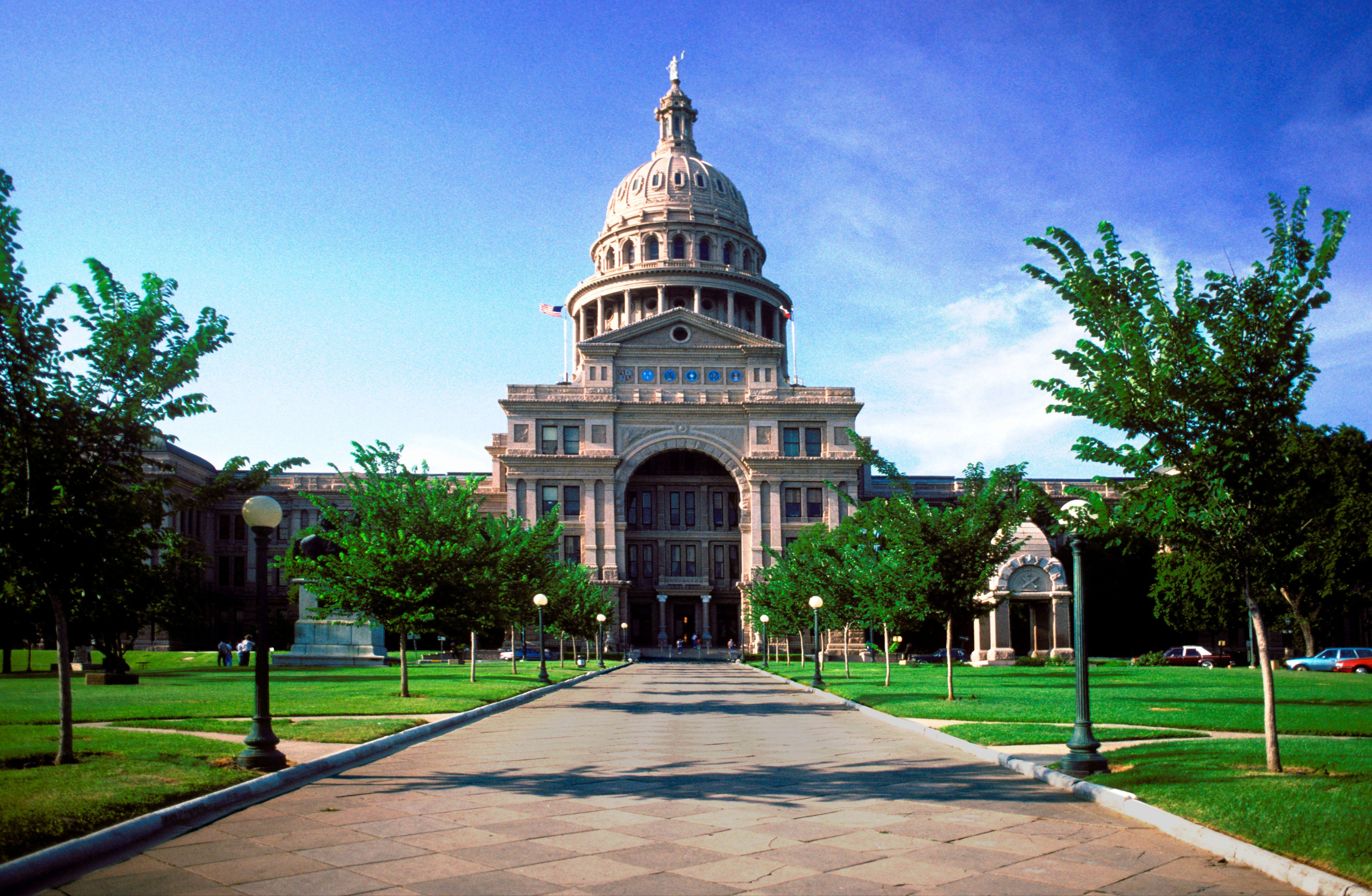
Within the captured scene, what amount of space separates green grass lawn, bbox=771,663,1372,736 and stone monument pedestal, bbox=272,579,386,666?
63.8 feet

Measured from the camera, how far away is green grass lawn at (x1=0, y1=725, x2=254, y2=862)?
8.28 m

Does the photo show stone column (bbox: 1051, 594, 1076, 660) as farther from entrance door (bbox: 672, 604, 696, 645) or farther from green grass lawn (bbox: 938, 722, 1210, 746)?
green grass lawn (bbox: 938, 722, 1210, 746)

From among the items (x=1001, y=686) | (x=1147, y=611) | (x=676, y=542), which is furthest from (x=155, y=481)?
(x=1147, y=611)

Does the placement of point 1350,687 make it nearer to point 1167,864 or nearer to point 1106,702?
point 1106,702

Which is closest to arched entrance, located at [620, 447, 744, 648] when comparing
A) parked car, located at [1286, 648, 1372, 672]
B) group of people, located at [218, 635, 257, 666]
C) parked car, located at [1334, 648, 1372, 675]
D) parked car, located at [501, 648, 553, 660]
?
parked car, located at [501, 648, 553, 660]

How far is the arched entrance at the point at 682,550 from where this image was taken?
8469 centimetres

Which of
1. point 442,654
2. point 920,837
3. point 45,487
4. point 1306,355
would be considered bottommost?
point 442,654

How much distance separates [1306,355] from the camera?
1231 centimetres

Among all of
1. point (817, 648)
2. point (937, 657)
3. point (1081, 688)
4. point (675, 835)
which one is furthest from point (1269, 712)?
point (937, 657)

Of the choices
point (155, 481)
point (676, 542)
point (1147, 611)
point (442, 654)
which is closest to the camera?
point (155, 481)

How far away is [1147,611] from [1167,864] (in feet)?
258

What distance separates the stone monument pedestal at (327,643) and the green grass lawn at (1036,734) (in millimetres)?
32440

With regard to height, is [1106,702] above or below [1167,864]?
below

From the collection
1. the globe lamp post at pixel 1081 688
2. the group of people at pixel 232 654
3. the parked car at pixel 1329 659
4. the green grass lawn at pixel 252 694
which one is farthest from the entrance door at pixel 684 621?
the globe lamp post at pixel 1081 688
